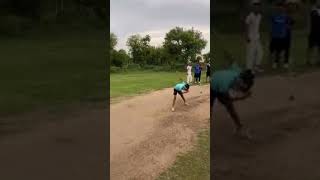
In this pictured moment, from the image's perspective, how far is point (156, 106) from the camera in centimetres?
667

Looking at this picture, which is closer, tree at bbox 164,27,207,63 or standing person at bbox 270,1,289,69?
standing person at bbox 270,1,289,69

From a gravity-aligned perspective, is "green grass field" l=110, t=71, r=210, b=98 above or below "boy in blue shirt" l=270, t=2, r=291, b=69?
below

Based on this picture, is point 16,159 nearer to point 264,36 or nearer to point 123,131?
point 264,36

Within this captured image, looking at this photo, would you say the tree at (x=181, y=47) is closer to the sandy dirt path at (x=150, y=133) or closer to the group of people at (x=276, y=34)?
the sandy dirt path at (x=150, y=133)

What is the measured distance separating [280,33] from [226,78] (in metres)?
0.31

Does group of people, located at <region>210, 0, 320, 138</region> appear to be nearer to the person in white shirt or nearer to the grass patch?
the grass patch

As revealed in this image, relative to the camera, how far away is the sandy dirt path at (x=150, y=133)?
383 cm

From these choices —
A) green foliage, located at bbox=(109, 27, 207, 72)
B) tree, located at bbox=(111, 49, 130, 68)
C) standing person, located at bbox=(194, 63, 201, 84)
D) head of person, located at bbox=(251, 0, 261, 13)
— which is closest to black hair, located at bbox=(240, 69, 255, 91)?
head of person, located at bbox=(251, 0, 261, 13)

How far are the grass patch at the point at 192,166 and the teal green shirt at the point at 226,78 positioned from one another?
1.49m

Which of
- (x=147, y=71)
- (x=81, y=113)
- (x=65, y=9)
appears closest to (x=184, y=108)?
(x=81, y=113)

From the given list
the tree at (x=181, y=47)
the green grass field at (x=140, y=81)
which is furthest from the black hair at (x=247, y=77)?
the tree at (x=181, y=47)

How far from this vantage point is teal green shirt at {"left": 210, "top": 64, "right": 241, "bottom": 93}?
6.91 feet

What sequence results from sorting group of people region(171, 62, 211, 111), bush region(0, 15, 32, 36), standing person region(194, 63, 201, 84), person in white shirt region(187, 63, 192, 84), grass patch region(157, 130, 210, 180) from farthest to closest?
person in white shirt region(187, 63, 192, 84)
standing person region(194, 63, 201, 84)
group of people region(171, 62, 211, 111)
grass patch region(157, 130, 210, 180)
bush region(0, 15, 32, 36)

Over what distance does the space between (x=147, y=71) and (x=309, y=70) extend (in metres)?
10.8
